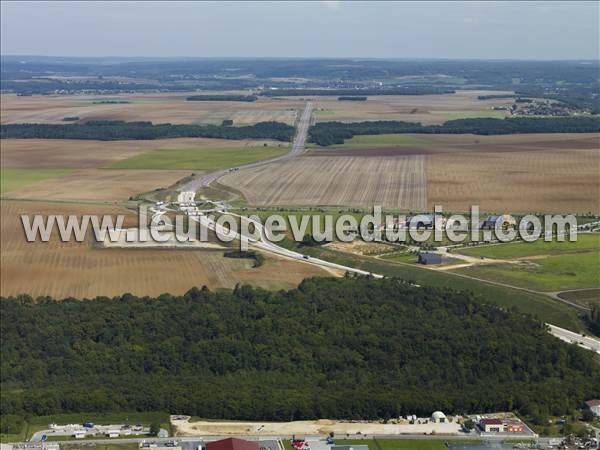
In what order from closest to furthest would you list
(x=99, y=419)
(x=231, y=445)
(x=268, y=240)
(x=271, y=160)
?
(x=231, y=445), (x=99, y=419), (x=268, y=240), (x=271, y=160)

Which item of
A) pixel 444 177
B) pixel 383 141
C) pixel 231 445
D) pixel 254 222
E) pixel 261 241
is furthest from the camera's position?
pixel 383 141

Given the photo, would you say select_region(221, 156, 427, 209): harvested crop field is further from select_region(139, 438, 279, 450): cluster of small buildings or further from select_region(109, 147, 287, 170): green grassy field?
select_region(139, 438, 279, 450): cluster of small buildings

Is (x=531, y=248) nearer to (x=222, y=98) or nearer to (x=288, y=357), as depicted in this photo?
(x=288, y=357)

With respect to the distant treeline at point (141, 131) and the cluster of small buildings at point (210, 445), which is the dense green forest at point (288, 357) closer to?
the cluster of small buildings at point (210, 445)

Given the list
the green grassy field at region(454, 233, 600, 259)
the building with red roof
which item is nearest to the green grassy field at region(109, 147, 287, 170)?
the green grassy field at region(454, 233, 600, 259)

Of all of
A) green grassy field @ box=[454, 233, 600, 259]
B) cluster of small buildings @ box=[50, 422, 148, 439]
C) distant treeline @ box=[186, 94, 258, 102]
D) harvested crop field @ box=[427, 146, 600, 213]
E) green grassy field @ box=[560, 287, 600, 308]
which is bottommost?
cluster of small buildings @ box=[50, 422, 148, 439]

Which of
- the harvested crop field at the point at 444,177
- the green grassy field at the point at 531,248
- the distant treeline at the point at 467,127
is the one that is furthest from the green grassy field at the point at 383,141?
the green grassy field at the point at 531,248

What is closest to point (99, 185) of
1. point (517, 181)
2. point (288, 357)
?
point (517, 181)
